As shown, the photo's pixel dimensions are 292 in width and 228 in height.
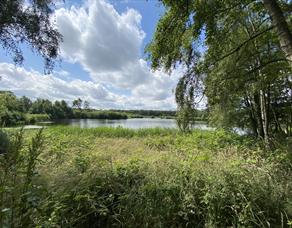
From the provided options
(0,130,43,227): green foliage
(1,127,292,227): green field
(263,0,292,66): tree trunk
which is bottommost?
(1,127,292,227): green field

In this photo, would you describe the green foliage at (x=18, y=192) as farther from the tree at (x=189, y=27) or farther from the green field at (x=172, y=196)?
the tree at (x=189, y=27)

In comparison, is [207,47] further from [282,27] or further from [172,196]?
[172,196]

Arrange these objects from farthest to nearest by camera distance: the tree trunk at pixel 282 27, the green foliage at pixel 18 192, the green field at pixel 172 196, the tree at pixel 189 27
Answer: the tree at pixel 189 27 → the tree trunk at pixel 282 27 → the green field at pixel 172 196 → the green foliage at pixel 18 192

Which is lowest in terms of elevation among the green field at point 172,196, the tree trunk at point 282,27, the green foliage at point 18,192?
the green field at point 172,196

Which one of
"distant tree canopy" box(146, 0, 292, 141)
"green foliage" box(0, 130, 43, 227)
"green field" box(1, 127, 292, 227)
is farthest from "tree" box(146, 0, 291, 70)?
"green foliage" box(0, 130, 43, 227)

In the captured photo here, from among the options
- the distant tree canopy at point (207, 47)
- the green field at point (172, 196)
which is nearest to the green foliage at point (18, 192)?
the green field at point (172, 196)

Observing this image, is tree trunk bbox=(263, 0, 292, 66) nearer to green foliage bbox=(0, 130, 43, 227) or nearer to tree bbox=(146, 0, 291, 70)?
tree bbox=(146, 0, 291, 70)

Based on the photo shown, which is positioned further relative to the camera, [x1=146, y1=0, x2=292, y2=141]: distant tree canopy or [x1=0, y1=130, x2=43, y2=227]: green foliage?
[x1=146, y1=0, x2=292, y2=141]: distant tree canopy

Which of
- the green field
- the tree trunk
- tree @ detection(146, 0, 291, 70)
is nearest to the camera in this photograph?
the green field

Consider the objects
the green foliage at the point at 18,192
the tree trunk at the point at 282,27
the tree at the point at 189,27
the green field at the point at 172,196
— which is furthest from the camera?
the tree at the point at 189,27

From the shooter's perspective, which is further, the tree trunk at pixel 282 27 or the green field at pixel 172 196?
the tree trunk at pixel 282 27

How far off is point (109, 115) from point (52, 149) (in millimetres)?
42551

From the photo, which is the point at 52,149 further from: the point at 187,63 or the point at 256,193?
the point at 256,193

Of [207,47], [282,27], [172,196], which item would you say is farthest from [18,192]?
[207,47]
